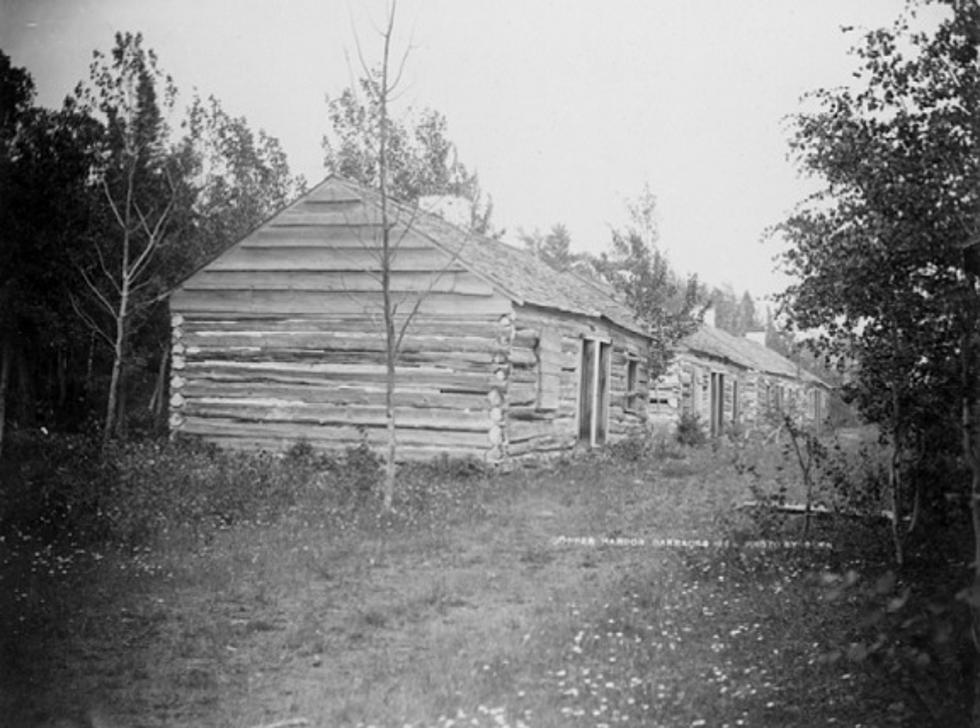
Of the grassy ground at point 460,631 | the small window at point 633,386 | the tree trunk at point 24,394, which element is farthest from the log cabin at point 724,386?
the tree trunk at point 24,394

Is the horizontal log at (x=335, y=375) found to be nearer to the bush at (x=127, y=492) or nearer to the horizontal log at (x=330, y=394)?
the horizontal log at (x=330, y=394)

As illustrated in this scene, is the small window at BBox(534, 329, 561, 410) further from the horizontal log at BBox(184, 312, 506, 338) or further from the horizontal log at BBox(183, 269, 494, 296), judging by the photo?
the horizontal log at BBox(183, 269, 494, 296)

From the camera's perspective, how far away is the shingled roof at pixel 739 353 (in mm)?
29578

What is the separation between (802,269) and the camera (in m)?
8.27

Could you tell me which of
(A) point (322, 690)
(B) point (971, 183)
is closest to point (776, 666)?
(A) point (322, 690)

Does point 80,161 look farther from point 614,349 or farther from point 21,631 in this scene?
point 614,349

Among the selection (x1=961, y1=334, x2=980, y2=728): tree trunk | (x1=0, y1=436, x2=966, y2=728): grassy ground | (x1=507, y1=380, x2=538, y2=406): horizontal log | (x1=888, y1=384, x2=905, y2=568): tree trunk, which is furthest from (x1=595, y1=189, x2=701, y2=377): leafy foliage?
(x1=961, y1=334, x2=980, y2=728): tree trunk

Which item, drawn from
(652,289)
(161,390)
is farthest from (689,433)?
(161,390)

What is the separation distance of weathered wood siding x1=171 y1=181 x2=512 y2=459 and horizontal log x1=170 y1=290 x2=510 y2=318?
0.8 inches

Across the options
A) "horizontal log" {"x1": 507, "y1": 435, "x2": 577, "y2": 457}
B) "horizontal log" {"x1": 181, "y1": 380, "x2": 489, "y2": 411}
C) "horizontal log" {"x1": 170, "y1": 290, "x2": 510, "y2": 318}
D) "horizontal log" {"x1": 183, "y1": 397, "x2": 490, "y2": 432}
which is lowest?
"horizontal log" {"x1": 507, "y1": 435, "x2": 577, "y2": 457}

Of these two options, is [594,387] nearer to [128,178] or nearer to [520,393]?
[520,393]

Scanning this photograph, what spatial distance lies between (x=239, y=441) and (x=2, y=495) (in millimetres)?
6568

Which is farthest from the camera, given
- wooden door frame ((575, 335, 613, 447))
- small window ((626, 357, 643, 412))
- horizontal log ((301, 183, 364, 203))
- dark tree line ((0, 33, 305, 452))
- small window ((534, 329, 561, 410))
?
small window ((626, 357, 643, 412))

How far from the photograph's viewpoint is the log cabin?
27500 mm
